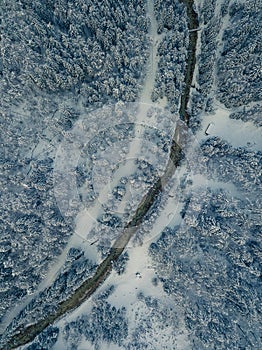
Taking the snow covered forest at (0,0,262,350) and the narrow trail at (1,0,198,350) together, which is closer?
the snow covered forest at (0,0,262,350)

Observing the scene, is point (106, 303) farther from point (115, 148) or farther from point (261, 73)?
point (261, 73)

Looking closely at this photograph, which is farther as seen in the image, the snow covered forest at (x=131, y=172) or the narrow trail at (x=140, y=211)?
the narrow trail at (x=140, y=211)

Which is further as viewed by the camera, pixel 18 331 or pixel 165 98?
pixel 165 98

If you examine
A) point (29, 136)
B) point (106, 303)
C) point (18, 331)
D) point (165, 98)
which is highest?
point (165, 98)

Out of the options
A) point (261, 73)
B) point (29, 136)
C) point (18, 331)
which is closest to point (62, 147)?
point (29, 136)

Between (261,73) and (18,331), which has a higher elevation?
(261,73)
